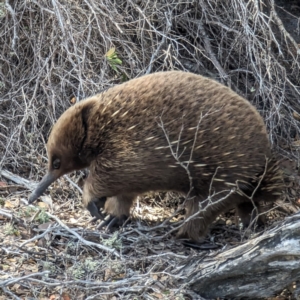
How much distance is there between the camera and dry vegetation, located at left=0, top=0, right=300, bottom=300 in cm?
412

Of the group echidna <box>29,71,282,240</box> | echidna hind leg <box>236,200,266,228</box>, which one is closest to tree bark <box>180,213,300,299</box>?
echidna <box>29,71,282,240</box>

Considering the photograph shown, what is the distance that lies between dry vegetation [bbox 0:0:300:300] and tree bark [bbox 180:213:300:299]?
0.68 meters

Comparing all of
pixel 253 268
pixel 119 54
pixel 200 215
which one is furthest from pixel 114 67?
pixel 253 268

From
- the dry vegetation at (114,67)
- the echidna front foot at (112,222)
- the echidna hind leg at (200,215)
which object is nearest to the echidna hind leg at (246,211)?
the dry vegetation at (114,67)

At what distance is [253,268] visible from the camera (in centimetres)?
285

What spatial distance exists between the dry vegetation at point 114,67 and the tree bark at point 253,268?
68cm

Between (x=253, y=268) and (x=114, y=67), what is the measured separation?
2.01 metres

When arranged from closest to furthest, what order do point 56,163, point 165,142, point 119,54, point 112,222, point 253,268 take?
1. point 253,268
2. point 165,142
3. point 56,163
4. point 112,222
5. point 119,54

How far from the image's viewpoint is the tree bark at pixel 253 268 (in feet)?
8.91

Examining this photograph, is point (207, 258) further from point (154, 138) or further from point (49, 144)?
point (49, 144)

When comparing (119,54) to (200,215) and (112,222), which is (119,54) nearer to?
(112,222)

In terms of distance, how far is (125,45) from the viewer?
14.7ft

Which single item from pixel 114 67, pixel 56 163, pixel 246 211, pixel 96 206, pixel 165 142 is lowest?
pixel 246 211

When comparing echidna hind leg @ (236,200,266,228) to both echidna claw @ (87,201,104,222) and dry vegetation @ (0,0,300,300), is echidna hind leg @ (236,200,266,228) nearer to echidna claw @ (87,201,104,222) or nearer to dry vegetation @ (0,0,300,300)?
dry vegetation @ (0,0,300,300)
